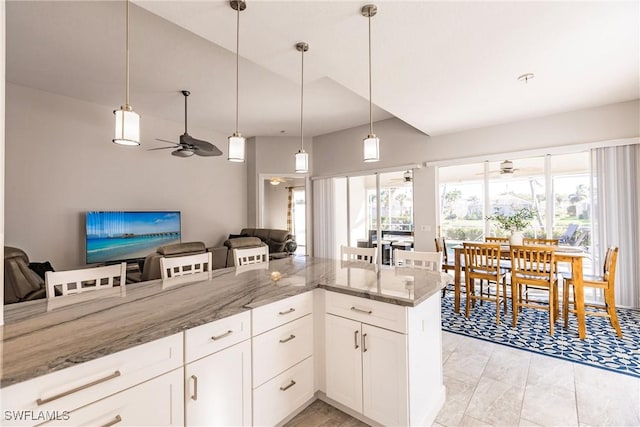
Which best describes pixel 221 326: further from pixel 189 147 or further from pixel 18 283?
pixel 189 147

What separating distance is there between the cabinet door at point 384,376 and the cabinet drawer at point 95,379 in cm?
104

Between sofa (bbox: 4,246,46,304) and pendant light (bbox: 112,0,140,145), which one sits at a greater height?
pendant light (bbox: 112,0,140,145)

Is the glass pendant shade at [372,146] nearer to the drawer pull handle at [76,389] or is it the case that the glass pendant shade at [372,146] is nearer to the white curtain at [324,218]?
the drawer pull handle at [76,389]

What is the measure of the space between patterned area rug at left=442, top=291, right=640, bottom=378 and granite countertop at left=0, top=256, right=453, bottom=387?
5.36ft

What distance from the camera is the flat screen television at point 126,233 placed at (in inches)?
183

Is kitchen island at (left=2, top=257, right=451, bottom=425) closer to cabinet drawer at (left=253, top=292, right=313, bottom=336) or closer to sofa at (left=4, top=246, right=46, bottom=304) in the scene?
cabinet drawer at (left=253, top=292, right=313, bottom=336)

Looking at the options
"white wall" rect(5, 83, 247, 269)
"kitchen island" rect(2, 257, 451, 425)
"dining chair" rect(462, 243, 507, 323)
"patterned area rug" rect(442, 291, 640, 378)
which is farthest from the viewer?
"white wall" rect(5, 83, 247, 269)

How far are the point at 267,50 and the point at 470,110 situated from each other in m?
2.95

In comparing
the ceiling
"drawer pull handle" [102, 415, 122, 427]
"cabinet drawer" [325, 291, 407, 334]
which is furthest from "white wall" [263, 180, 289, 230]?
"drawer pull handle" [102, 415, 122, 427]

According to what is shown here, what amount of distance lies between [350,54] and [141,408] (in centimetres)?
274

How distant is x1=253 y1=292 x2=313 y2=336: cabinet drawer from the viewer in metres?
1.60

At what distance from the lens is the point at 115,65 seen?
3.47m

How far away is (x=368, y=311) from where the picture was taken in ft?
5.68

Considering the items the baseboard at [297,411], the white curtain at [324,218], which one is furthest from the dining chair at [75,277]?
the white curtain at [324,218]
